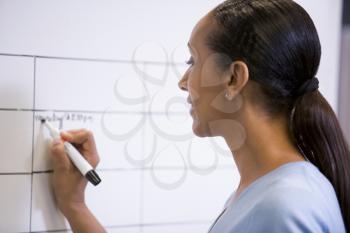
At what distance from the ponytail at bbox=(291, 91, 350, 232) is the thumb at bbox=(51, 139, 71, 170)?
329 mm

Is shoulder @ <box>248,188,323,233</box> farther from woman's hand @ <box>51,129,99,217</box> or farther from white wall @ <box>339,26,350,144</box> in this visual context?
white wall @ <box>339,26,350,144</box>

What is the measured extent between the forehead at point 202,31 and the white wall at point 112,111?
0.13 meters

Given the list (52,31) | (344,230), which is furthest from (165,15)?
(344,230)

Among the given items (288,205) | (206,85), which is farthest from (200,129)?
(288,205)

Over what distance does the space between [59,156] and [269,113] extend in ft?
1.02

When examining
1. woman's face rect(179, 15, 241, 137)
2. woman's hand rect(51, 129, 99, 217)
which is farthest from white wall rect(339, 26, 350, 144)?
woman's hand rect(51, 129, 99, 217)

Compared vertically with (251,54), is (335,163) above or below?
below

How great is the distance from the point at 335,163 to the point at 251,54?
193 mm

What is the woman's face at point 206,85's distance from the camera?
1.73ft

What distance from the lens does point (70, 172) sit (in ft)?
2.01

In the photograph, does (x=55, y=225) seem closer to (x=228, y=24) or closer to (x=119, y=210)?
(x=119, y=210)

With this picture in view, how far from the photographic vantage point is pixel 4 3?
1.86ft

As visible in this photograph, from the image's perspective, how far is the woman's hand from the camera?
1.97ft

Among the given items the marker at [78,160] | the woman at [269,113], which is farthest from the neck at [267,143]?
the marker at [78,160]
